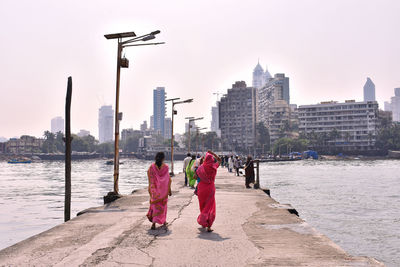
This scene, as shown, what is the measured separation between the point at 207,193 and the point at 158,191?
3.76 feet

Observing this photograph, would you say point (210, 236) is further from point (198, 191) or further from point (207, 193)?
point (198, 191)

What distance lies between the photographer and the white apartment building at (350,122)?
17312 cm

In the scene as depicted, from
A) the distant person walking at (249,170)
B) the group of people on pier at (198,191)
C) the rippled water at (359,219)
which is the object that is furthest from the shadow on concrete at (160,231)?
the distant person walking at (249,170)

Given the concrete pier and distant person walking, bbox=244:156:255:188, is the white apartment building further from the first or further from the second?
the concrete pier

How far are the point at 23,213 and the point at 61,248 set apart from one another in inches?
711

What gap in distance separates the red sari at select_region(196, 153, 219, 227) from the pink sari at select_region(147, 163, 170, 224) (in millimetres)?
809

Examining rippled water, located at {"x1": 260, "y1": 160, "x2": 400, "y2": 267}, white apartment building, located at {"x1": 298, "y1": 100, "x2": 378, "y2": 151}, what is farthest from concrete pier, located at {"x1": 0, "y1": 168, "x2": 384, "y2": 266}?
white apartment building, located at {"x1": 298, "y1": 100, "x2": 378, "y2": 151}

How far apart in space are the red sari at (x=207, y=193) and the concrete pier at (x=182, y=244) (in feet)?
0.99

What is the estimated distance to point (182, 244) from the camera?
24.1 ft

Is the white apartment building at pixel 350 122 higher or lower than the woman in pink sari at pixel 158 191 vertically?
higher

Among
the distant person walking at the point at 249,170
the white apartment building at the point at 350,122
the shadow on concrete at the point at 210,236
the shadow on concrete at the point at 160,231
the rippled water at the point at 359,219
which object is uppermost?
the white apartment building at the point at 350,122

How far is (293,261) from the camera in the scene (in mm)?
5965

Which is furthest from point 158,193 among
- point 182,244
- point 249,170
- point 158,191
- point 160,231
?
point 249,170

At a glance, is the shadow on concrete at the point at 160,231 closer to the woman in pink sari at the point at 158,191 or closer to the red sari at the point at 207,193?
the woman in pink sari at the point at 158,191
